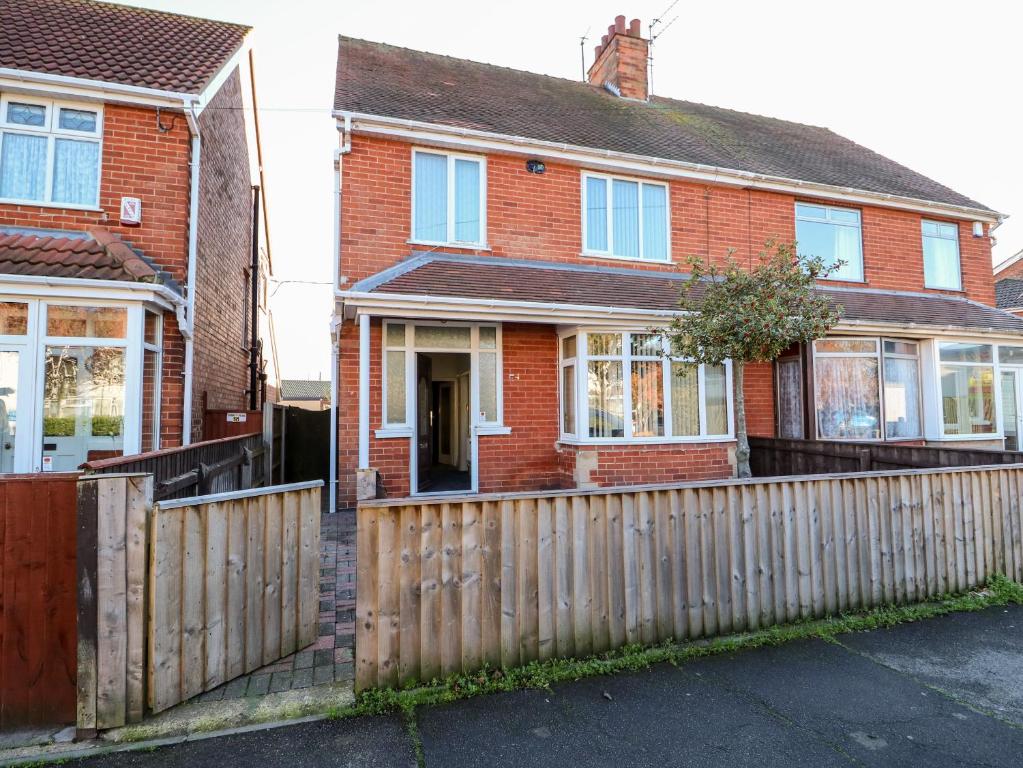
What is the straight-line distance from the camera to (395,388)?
340 inches

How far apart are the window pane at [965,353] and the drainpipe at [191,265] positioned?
12.7 metres

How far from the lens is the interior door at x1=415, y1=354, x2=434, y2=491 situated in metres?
8.98

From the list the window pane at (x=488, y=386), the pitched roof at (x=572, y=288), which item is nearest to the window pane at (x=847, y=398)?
the pitched roof at (x=572, y=288)

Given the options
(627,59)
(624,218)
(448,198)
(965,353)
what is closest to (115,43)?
(448,198)

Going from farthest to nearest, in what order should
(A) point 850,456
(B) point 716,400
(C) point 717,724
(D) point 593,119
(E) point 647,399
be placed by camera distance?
(D) point 593,119
(B) point 716,400
(E) point 647,399
(A) point 850,456
(C) point 717,724

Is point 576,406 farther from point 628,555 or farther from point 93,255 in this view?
point 93,255

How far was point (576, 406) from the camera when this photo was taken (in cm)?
882

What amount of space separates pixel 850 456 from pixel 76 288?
32.9 ft

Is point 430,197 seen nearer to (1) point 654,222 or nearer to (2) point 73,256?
(1) point 654,222

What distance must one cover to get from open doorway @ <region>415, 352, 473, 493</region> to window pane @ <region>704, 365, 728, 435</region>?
391cm

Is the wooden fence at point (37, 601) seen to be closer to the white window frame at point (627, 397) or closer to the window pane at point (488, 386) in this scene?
the window pane at point (488, 386)

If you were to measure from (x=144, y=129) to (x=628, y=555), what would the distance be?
8249 mm

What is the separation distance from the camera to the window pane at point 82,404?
22.0 ft

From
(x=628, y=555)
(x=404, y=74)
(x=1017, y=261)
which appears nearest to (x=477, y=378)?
(x=628, y=555)
